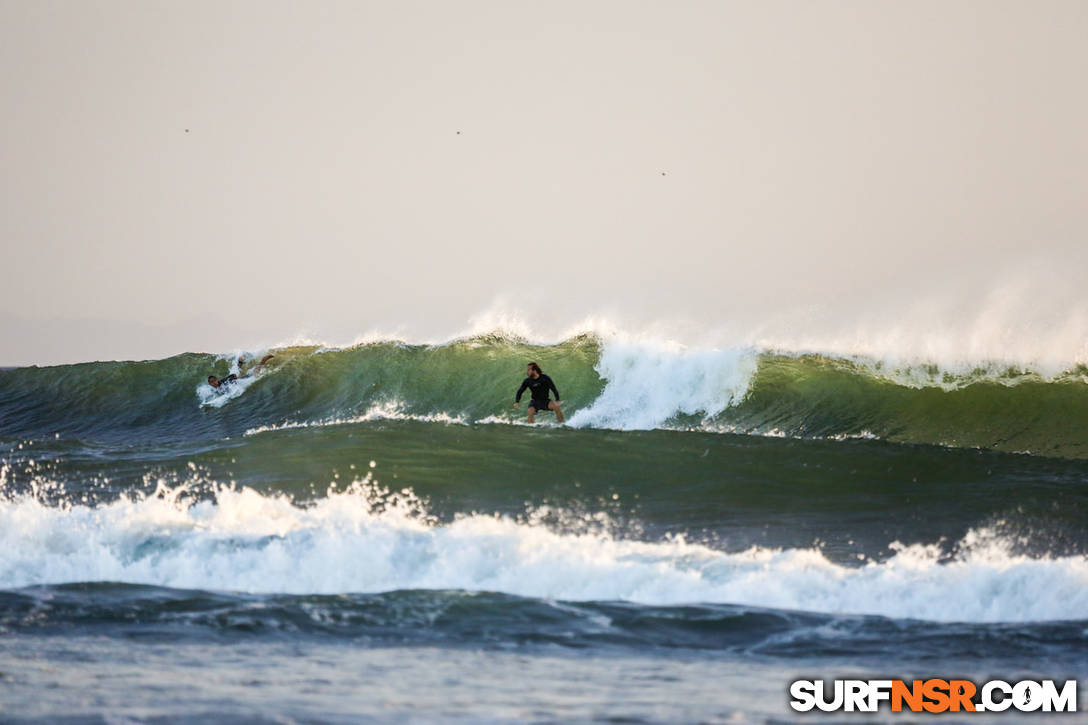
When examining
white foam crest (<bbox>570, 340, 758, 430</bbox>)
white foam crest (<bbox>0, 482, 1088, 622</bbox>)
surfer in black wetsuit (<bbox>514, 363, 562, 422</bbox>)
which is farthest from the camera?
white foam crest (<bbox>570, 340, 758, 430</bbox>)

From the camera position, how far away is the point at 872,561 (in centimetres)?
933

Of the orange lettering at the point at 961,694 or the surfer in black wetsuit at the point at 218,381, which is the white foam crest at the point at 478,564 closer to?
the orange lettering at the point at 961,694

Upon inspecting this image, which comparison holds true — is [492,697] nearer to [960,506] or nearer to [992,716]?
[992,716]

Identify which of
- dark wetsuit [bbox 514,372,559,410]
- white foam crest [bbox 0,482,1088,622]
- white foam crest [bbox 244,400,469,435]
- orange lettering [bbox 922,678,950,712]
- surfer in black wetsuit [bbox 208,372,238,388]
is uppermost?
surfer in black wetsuit [bbox 208,372,238,388]

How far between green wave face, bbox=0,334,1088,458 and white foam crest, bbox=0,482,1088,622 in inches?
246

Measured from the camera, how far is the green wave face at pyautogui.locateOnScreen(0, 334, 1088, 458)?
1599 cm

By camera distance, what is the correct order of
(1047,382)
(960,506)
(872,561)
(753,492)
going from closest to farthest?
(872,561)
(960,506)
(753,492)
(1047,382)

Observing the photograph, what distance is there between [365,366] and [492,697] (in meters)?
17.4

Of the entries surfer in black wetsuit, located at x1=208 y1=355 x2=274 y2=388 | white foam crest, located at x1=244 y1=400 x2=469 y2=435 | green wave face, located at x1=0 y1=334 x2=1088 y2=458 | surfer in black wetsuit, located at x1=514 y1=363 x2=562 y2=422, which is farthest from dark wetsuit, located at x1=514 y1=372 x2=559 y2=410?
surfer in black wetsuit, located at x1=208 y1=355 x2=274 y2=388

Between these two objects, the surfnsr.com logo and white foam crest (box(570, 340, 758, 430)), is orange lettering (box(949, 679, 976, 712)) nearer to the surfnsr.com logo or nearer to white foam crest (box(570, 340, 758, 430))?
the surfnsr.com logo

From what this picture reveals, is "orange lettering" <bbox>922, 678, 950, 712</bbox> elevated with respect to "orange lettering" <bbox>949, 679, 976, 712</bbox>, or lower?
lower

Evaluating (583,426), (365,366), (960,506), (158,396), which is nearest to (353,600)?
(960,506)

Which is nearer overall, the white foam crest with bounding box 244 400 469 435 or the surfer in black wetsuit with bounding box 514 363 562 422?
the surfer in black wetsuit with bounding box 514 363 562 422

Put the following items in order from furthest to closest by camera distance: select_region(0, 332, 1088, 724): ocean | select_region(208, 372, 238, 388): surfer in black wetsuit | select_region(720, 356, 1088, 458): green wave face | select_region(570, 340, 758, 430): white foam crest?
select_region(208, 372, 238, 388): surfer in black wetsuit < select_region(570, 340, 758, 430): white foam crest < select_region(720, 356, 1088, 458): green wave face < select_region(0, 332, 1088, 724): ocean
